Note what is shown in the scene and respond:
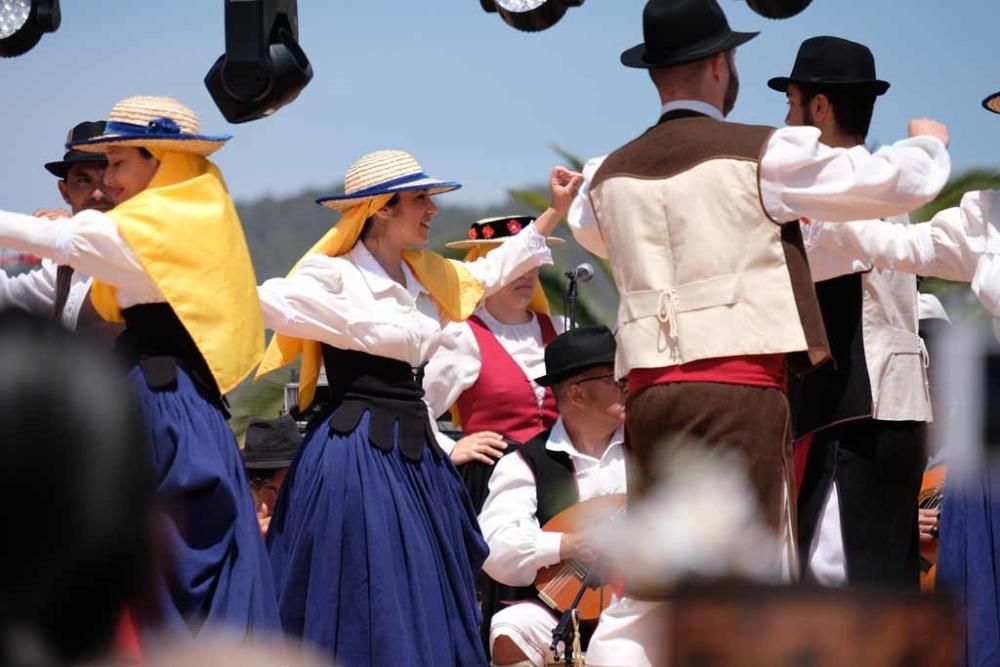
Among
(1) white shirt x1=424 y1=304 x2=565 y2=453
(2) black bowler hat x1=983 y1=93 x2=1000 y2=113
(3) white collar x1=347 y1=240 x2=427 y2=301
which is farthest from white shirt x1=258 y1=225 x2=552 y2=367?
(2) black bowler hat x1=983 y1=93 x2=1000 y2=113

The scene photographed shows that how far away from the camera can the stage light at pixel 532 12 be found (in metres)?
5.08

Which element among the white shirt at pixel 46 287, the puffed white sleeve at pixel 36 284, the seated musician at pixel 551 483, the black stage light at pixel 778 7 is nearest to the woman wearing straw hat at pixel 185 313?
the white shirt at pixel 46 287

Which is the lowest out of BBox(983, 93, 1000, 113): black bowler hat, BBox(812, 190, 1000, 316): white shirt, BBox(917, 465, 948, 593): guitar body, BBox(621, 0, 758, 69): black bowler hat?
BBox(917, 465, 948, 593): guitar body

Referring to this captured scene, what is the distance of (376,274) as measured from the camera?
538 cm

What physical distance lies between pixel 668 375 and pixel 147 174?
165 cm

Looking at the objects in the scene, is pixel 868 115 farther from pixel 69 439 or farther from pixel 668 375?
pixel 69 439

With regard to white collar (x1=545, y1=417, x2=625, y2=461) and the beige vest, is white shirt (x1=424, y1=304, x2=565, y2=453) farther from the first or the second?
the beige vest

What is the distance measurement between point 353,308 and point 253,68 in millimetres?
843

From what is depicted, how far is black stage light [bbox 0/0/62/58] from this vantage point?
5156 millimetres

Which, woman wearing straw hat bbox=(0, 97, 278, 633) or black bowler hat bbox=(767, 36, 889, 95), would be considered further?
black bowler hat bbox=(767, 36, 889, 95)

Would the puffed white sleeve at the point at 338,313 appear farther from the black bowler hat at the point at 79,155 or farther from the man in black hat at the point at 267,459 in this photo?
the man in black hat at the point at 267,459

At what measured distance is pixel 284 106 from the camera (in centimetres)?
486

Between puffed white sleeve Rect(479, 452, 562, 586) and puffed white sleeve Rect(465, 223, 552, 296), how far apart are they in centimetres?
75

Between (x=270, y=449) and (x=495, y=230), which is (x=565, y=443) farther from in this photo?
(x=495, y=230)
